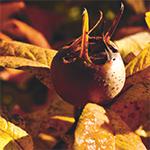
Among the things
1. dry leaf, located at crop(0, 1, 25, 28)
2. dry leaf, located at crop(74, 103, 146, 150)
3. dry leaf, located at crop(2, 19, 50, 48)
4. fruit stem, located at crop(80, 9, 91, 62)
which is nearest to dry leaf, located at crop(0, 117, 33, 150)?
dry leaf, located at crop(74, 103, 146, 150)

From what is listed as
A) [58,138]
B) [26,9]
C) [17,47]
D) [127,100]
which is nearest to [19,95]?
[26,9]

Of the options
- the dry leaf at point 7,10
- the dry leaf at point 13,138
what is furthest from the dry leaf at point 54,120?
the dry leaf at point 7,10

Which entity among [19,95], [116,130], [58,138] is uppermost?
[116,130]

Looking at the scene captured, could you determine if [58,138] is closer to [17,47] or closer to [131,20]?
[17,47]

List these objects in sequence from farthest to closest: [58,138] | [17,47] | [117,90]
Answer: [58,138] < [17,47] < [117,90]

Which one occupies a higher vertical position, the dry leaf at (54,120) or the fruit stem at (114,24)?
the fruit stem at (114,24)

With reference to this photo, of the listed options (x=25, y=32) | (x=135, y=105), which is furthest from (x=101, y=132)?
(x=25, y=32)

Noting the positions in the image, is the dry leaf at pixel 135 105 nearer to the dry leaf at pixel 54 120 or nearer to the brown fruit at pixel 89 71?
the brown fruit at pixel 89 71
